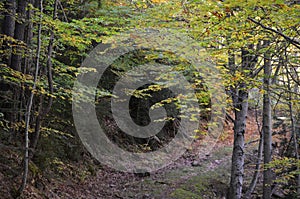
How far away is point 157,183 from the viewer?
988 centimetres

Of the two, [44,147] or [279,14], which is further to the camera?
[44,147]

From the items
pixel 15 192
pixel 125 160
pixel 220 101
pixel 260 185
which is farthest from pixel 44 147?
pixel 260 185

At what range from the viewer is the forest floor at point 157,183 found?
7781 mm

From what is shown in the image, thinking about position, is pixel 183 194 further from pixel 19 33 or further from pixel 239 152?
pixel 19 33

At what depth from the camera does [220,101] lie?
679 cm

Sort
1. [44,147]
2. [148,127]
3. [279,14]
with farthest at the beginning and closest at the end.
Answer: [148,127], [44,147], [279,14]

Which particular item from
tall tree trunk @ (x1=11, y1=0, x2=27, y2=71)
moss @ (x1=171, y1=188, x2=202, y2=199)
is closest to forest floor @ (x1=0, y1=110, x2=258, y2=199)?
moss @ (x1=171, y1=188, x2=202, y2=199)

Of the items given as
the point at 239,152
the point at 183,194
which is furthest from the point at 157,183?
the point at 239,152

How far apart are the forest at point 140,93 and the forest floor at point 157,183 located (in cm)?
4

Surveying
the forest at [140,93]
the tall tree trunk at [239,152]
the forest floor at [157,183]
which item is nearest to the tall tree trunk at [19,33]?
the forest at [140,93]

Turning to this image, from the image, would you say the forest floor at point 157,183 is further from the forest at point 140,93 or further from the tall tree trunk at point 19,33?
the tall tree trunk at point 19,33

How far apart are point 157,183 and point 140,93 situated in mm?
3612

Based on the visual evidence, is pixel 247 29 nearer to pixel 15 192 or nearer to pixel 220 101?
pixel 220 101

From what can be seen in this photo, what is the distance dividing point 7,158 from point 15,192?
1157 millimetres
